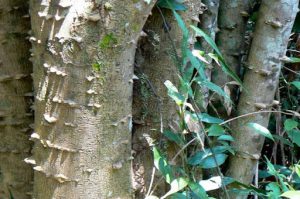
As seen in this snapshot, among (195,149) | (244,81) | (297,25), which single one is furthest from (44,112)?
(297,25)

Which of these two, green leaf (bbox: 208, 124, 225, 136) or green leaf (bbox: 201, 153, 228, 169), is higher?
green leaf (bbox: 208, 124, 225, 136)

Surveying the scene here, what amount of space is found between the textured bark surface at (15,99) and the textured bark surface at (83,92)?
0.11 m

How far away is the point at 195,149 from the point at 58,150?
0.29 meters

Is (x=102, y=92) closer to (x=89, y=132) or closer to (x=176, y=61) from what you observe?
(x=89, y=132)

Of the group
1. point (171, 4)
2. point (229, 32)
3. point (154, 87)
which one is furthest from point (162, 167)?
point (229, 32)

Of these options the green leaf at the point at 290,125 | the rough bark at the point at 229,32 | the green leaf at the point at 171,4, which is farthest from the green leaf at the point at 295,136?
the green leaf at the point at 171,4

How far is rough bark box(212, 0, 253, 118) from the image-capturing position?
3.54ft

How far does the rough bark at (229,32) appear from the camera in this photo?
1.08 metres

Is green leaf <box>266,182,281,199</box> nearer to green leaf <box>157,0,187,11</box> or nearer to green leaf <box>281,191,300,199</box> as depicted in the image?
green leaf <box>281,191,300,199</box>

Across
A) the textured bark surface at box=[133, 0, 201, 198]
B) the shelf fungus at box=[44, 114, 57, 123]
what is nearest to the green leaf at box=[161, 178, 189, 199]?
the textured bark surface at box=[133, 0, 201, 198]

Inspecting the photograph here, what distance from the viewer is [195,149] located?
38.0 inches

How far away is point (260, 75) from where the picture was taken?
1.04 m

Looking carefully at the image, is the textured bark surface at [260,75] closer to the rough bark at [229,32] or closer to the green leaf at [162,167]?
the rough bark at [229,32]

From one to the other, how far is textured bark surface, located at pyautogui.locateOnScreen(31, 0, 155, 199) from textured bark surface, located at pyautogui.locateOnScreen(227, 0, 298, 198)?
0.31 meters
